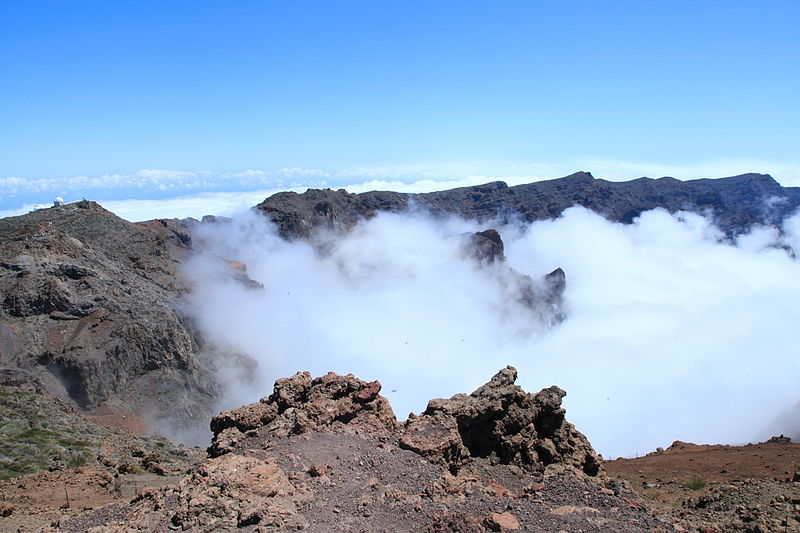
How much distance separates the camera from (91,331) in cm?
4219

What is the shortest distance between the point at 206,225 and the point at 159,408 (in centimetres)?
6899

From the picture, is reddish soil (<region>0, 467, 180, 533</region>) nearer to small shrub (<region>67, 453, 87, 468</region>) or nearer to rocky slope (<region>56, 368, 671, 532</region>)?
rocky slope (<region>56, 368, 671, 532</region>)

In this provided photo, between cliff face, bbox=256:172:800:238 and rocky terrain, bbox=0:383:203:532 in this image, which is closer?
rocky terrain, bbox=0:383:203:532

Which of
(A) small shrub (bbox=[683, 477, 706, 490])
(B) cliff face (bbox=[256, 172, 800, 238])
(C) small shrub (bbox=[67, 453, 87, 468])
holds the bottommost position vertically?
(C) small shrub (bbox=[67, 453, 87, 468])

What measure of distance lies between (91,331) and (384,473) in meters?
37.1

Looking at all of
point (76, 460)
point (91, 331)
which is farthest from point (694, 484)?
point (91, 331)

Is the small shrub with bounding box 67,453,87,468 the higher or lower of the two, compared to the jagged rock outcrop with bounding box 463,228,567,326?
higher

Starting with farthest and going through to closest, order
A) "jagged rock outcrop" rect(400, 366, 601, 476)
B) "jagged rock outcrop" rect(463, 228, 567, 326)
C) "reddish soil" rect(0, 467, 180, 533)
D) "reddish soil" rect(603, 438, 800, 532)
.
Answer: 1. "jagged rock outcrop" rect(463, 228, 567, 326)
2. "jagged rock outcrop" rect(400, 366, 601, 476)
3. "reddish soil" rect(0, 467, 180, 533)
4. "reddish soil" rect(603, 438, 800, 532)

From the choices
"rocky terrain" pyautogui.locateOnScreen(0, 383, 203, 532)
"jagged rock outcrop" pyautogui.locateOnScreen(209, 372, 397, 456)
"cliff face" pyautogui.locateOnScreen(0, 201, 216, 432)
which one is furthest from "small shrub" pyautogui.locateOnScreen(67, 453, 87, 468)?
"cliff face" pyautogui.locateOnScreen(0, 201, 216, 432)

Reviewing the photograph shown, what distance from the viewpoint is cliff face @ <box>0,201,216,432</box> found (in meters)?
39.3

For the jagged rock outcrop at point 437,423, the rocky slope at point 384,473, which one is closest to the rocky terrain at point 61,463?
the rocky slope at point 384,473

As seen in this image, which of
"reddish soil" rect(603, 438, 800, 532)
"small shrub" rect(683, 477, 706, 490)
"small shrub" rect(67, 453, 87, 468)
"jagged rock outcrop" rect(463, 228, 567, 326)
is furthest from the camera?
"jagged rock outcrop" rect(463, 228, 567, 326)

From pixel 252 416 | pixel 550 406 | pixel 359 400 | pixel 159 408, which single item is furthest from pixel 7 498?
pixel 159 408

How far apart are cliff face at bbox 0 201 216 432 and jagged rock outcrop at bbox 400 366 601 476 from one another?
103 ft
